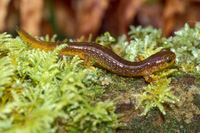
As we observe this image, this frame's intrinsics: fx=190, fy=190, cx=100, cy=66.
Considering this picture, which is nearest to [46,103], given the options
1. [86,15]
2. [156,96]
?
[156,96]

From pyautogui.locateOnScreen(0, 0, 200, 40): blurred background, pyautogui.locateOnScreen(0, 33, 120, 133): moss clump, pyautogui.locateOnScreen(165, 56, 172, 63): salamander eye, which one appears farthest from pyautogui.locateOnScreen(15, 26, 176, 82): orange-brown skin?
pyautogui.locateOnScreen(0, 0, 200, 40): blurred background

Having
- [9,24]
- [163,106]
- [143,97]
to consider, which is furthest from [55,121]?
[9,24]

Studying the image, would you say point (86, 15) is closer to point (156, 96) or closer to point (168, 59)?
point (168, 59)

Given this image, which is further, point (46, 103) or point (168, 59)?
point (168, 59)

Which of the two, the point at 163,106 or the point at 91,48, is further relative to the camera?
the point at 91,48

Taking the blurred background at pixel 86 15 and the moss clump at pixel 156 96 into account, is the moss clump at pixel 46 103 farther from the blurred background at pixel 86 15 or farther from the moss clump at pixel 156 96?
the blurred background at pixel 86 15

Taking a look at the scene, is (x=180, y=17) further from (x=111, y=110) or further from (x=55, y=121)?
(x=55, y=121)

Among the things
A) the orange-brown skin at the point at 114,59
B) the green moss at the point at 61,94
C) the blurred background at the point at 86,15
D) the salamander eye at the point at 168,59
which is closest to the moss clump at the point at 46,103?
the green moss at the point at 61,94
